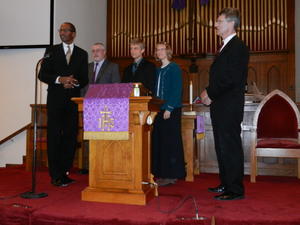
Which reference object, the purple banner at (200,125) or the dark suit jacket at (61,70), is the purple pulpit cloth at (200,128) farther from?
the dark suit jacket at (61,70)

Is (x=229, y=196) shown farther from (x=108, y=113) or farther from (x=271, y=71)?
(x=271, y=71)

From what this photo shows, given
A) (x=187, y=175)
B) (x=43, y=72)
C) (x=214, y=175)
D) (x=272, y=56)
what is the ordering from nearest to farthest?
(x=43, y=72) → (x=187, y=175) → (x=214, y=175) → (x=272, y=56)

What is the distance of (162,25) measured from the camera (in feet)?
22.5

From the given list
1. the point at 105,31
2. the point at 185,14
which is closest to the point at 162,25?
the point at 185,14

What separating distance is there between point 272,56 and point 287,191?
13.6 ft

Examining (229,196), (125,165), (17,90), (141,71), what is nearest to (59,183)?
(125,165)

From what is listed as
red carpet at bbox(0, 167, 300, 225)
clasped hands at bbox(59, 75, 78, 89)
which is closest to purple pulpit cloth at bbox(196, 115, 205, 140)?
red carpet at bbox(0, 167, 300, 225)

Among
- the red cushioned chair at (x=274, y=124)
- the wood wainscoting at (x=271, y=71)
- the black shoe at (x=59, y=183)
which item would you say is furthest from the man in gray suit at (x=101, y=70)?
the wood wainscoting at (x=271, y=71)

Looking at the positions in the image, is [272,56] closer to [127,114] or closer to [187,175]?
[187,175]

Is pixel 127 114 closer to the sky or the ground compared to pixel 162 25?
closer to the ground

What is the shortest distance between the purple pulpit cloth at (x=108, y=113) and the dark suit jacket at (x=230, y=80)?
685mm

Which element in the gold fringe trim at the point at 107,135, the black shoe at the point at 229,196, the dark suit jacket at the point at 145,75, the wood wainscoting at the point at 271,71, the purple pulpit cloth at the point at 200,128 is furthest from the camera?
the wood wainscoting at the point at 271,71

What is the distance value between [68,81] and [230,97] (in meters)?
1.40

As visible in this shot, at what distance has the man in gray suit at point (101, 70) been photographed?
11.5 ft
